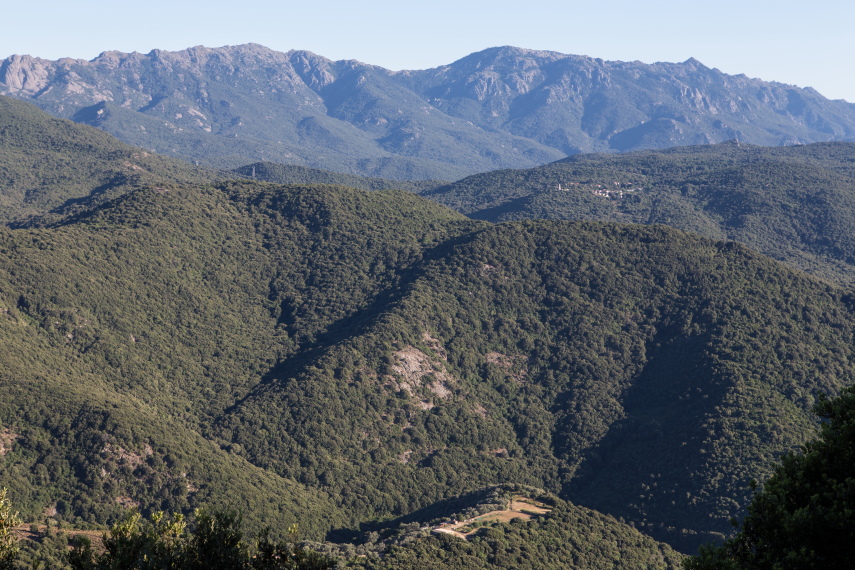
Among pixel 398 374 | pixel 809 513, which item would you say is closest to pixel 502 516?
pixel 398 374

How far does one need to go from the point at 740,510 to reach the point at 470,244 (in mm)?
87644

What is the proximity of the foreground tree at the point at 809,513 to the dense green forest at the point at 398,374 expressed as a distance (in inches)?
1837

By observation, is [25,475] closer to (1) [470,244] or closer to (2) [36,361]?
(2) [36,361]

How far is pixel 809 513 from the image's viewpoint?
39438mm

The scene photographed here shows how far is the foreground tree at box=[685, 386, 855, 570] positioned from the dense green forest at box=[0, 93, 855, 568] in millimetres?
46654

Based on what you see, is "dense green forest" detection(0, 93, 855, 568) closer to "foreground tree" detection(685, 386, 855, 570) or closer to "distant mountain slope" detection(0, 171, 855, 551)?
"distant mountain slope" detection(0, 171, 855, 551)

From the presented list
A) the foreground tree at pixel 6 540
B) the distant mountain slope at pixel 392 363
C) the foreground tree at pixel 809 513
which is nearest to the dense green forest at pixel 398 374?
the distant mountain slope at pixel 392 363

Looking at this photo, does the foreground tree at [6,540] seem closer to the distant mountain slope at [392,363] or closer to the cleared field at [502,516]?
the cleared field at [502,516]

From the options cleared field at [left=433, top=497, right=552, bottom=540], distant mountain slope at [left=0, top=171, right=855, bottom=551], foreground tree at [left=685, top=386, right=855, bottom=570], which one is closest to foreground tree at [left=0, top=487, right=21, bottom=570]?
foreground tree at [left=685, top=386, right=855, bottom=570]

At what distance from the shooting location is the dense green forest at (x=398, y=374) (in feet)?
372

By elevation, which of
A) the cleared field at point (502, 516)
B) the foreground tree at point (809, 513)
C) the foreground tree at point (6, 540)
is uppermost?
the foreground tree at point (809, 513)

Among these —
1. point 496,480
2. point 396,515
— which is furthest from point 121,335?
point 496,480

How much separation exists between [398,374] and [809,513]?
370 feet

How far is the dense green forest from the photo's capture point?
372ft
